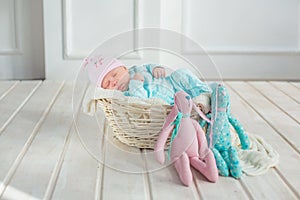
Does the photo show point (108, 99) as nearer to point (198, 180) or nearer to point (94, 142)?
point (94, 142)

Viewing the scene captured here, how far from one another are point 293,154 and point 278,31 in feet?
5.63

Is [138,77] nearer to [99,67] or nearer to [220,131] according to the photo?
[99,67]

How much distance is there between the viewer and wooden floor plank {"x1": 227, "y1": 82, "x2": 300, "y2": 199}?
5.74ft

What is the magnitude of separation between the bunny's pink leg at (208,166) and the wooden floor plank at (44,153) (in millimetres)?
473

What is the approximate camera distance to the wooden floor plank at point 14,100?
249cm

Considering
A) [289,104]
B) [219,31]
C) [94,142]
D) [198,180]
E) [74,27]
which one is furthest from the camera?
[219,31]

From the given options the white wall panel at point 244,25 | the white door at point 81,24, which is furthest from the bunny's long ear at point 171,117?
the white wall panel at point 244,25

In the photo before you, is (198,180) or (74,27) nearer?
(198,180)

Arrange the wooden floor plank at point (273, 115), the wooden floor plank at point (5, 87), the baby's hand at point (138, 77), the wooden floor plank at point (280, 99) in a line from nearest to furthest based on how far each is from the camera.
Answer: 1. the baby's hand at point (138, 77)
2. the wooden floor plank at point (273, 115)
3. the wooden floor plank at point (280, 99)
4. the wooden floor plank at point (5, 87)

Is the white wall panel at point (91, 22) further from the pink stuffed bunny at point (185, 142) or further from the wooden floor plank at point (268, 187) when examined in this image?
the wooden floor plank at point (268, 187)

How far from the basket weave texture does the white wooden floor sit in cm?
5

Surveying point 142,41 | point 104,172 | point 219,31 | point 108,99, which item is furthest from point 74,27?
point 104,172

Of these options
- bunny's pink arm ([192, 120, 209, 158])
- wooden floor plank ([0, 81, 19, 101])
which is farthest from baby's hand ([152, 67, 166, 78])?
wooden floor plank ([0, 81, 19, 101])

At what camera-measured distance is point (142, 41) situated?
226cm
